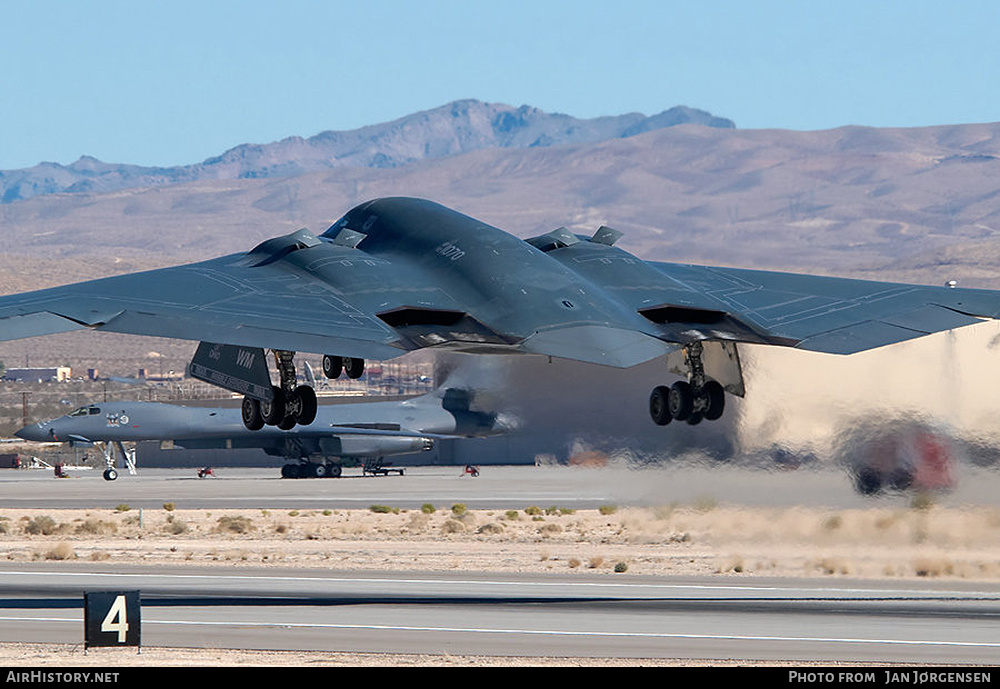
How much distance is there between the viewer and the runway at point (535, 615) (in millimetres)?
27125

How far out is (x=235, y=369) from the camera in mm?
28906

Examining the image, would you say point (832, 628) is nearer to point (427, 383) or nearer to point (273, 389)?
point (273, 389)

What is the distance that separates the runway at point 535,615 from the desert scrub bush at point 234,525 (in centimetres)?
1818

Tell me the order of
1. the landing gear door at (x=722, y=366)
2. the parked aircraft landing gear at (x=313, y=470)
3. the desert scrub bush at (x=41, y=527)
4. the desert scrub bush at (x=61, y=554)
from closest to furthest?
the landing gear door at (x=722, y=366) < the desert scrub bush at (x=61, y=554) < the desert scrub bush at (x=41, y=527) < the parked aircraft landing gear at (x=313, y=470)

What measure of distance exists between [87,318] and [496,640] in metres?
9.53

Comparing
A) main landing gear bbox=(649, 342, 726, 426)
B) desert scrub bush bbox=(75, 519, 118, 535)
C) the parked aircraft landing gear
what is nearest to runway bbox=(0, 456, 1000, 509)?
the parked aircraft landing gear

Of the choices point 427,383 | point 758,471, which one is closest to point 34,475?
point 427,383

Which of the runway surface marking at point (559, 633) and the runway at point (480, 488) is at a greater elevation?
the runway at point (480, 488)

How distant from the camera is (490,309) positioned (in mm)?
27141

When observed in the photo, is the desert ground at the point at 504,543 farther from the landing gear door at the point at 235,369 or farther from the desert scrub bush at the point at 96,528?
the landing gear door at the point at 235,369

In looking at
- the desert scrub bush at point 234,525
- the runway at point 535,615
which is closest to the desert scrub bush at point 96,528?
the desert scrub bush at point 234,525

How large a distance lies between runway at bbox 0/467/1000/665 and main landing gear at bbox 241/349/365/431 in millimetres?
4034

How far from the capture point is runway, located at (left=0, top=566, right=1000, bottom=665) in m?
27.1

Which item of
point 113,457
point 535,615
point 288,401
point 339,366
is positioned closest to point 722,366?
point 535,615
